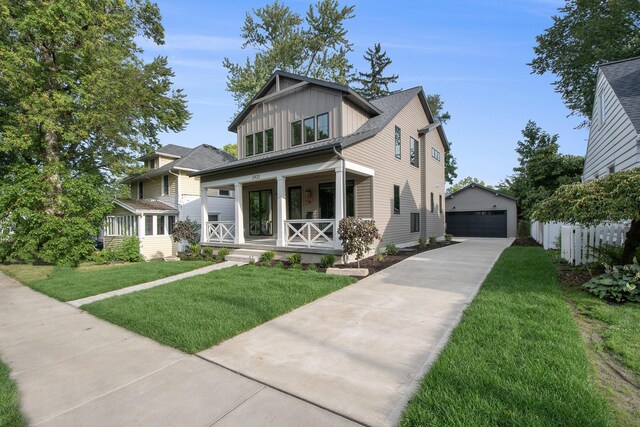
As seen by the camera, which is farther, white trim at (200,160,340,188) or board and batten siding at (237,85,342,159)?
board and batten siding at (237,85,342,159)

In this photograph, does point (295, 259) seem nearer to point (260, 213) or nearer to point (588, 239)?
point (260, 213)

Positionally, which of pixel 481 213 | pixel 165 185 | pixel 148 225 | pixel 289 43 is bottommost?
pixel 148 225

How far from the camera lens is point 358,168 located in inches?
406

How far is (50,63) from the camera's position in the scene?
13094 mm

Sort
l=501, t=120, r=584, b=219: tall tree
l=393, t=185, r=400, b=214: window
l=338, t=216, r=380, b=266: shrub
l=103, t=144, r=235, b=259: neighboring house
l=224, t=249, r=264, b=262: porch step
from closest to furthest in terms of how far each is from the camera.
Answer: l=338, t=216, r=380, b=266: shrub, l=224, t=249, r=264, b=262: porch step, l=393, t=185, r=400, b=214: window, l=103, t=144, r=235, b=259: neighboring house, l=501, t=120, r=584, b=219: tall tree

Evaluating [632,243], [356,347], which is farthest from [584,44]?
[356,347]

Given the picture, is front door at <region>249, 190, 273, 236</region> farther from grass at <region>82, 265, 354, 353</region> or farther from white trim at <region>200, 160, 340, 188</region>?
grass at <region>82, 265, 354, 353</region>

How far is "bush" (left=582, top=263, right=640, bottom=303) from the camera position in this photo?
504cm

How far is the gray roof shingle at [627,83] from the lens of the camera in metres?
7.69

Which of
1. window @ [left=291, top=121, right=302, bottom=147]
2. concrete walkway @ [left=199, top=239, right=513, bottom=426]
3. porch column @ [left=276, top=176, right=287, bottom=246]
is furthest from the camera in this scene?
window @ [left=291, top=121, right=302, bottom=147]

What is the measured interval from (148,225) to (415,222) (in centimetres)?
1482

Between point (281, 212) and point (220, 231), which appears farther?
point (220, 231)

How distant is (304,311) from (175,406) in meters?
2.79

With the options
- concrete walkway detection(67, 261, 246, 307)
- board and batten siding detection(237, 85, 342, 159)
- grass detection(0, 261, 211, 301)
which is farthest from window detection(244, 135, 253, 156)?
concrete walkway detection(67, 261, 246, 307)
